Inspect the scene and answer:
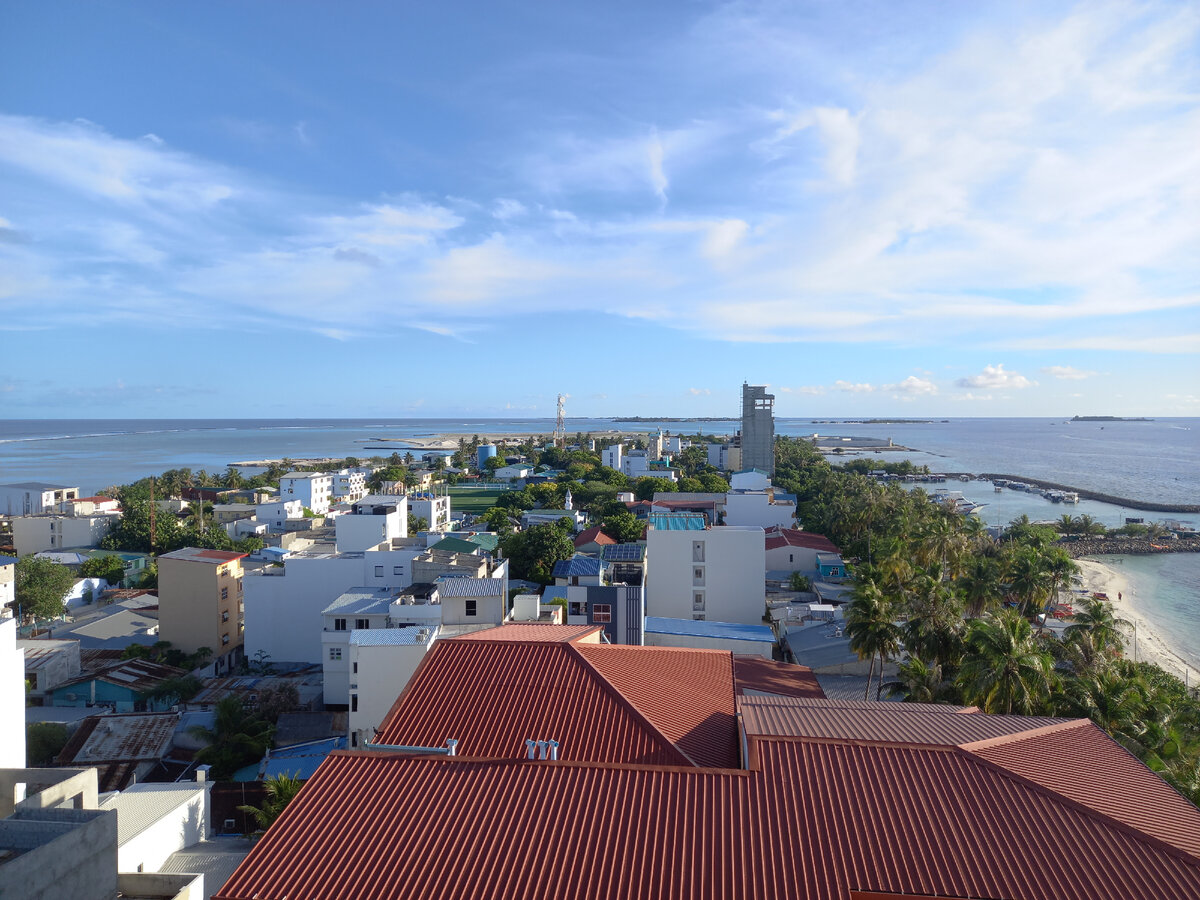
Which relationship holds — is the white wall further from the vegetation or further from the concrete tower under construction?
the concrete tower under construction

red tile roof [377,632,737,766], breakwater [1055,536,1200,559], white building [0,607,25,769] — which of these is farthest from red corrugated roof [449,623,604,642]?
breakwater [1055,536,1200,559]

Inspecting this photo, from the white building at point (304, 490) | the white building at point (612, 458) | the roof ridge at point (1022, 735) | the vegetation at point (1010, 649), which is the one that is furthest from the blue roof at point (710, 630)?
the white building at point (612, 458)

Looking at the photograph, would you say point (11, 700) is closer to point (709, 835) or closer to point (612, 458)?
point (709, 835)

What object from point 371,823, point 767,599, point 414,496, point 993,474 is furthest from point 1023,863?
point 993,474

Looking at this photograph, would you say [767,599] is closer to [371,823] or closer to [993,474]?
[371,823]

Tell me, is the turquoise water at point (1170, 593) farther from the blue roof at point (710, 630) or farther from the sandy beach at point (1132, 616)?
the blue roof at point (710, 630)

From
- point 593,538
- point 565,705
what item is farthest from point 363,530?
point 565,705
